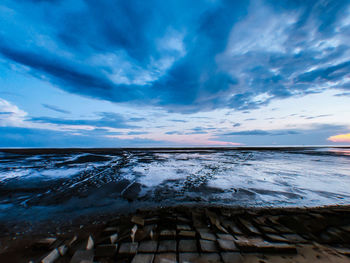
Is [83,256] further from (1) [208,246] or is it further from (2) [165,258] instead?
(1) [208,246]

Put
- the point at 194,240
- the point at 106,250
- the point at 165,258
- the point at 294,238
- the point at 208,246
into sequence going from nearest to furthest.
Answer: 1. the point at 165,258
2. the point at 106,250
3. the point at 208,246
4. the point at 194,240
5. the point at 294,238

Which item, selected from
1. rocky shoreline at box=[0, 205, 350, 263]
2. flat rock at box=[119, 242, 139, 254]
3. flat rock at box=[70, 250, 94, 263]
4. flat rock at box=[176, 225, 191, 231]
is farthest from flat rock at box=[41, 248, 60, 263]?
flat rock at box=[176, 225, 191, 231]

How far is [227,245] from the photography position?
2.81 meters

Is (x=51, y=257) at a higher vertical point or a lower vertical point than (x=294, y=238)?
higher

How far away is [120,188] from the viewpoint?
7.26 m

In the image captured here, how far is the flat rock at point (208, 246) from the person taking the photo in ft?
8.88

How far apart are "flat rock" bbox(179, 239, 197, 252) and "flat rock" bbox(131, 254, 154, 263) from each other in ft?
1.90

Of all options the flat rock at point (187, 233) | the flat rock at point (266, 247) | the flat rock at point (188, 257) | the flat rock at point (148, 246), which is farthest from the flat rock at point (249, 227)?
the flat rock at point (148, 246)

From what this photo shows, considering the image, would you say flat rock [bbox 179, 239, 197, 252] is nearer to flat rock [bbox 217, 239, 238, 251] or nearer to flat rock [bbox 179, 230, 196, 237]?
flat rock [bbox 179, 230, 196, 237]

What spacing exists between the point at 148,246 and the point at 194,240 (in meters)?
0.94

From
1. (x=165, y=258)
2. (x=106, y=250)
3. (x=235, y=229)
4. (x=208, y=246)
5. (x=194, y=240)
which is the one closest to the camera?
(x=165, y=258)

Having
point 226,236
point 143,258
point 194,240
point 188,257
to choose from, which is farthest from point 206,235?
point 143,258

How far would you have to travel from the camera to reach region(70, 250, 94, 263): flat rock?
2458mm

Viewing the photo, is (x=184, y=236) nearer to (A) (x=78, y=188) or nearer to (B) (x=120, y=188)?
(B) (x=120, y=188)
